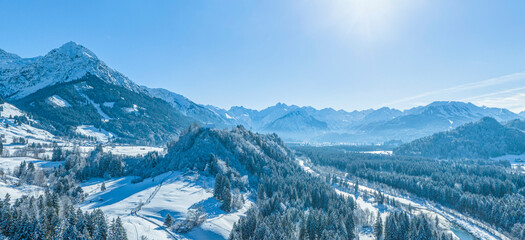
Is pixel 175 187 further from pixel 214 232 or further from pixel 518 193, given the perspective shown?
pixel 518 193

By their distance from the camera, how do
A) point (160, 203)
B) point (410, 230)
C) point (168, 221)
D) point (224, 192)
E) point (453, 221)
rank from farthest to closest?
point (453, 221)
point (224, 192)
point (160, 203)
point (410, 230)
point (168, 221)

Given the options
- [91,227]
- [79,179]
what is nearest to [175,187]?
[91,227]

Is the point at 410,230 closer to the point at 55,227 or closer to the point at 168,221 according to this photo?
the point at 168,221

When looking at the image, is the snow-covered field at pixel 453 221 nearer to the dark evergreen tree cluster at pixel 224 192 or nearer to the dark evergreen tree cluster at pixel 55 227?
the dark evergreen tree cluster at pixel 224 192

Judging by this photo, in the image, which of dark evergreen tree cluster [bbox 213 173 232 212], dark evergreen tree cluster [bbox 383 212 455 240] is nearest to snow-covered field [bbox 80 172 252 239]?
dark evergreen tree cluster [bbox 213 173 232 212]

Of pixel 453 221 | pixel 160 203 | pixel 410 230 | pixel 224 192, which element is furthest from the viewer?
pixel 453 221

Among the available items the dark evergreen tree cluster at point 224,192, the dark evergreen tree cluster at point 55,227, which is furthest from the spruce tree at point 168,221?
the dark evergreen tree cluster at point 224,192

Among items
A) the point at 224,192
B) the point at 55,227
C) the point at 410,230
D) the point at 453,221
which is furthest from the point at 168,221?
the point at 453,221

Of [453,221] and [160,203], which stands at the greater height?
[160,203]

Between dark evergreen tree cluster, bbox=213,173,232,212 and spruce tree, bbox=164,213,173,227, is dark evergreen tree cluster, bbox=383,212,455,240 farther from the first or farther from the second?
spruce tree, bbox=164,213,173,227
